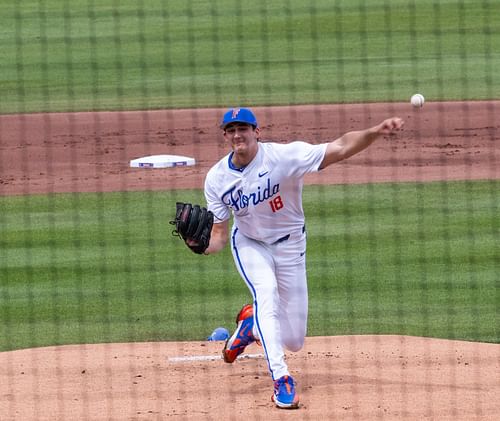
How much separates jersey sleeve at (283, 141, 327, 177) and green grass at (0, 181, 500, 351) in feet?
6.90

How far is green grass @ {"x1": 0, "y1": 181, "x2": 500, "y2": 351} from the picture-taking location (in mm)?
8859

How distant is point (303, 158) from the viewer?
6.71 meters

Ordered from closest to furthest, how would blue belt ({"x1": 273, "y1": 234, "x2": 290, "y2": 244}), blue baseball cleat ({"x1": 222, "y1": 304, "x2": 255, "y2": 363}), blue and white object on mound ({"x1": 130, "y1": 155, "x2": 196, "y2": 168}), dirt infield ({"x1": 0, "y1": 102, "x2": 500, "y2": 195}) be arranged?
blue belt ({"x1": 273, "y1": 234, "x2": 290, "y2": 244}), blue baseball cleat ({"x1": 222, "y1": 304, "x2": 255, "y2": 363}), dirt infield ({"x1": 0, "y1": 102, "x2": 500, "y2": 195}), blue and white object on mound ({"x1": 130, "y1": 155, "x2": 196, "y2": 168})

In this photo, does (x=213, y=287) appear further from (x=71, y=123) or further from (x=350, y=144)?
(x=71, y=123)

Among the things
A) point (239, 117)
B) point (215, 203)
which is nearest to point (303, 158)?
point (239, 117)

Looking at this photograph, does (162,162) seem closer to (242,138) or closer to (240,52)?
(242,138)

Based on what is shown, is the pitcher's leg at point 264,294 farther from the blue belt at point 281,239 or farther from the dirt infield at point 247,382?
the dirt infield at point 247,382

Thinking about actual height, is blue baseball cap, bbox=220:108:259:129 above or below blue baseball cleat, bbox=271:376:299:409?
above

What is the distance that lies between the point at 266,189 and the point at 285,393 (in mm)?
1163

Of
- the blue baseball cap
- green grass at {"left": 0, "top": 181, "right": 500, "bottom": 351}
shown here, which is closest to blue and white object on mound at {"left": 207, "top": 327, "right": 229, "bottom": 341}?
green grass at {"left": 0, "top": 181, "right": 500, "bottom": 351}

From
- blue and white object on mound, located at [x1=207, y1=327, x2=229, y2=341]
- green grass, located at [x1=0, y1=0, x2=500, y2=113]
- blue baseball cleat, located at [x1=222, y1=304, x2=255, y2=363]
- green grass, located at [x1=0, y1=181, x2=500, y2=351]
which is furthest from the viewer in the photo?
green grass, located at [x1=0, y1=0, x2=500, y2=113]

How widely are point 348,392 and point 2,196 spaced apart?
7.58 m

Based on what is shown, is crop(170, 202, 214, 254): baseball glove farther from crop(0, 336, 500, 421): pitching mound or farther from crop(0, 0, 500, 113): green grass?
crop(0, 0, 500, 113): green grass

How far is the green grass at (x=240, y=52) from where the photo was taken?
2009 cm
